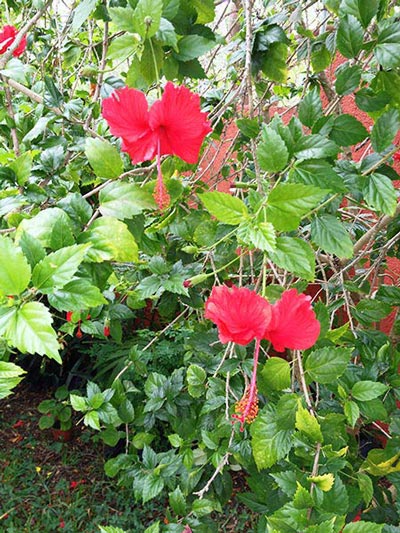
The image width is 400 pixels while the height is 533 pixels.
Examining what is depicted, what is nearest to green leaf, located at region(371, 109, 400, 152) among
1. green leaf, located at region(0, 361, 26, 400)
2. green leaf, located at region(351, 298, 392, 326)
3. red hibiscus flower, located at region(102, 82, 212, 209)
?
red hibiscus flower, located at region(102, 82, 212, 209)

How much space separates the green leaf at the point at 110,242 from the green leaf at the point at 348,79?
37cm

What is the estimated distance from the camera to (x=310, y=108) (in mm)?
729

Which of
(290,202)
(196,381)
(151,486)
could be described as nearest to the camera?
(290,202)

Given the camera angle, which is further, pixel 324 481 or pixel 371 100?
pixel 371 100

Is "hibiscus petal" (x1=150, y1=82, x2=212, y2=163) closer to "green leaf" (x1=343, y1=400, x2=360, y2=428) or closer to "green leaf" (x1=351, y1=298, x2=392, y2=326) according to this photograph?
"green leaf" (x1=343, y1=400, x2=360, y2=428)

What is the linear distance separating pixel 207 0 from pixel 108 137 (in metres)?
0.45

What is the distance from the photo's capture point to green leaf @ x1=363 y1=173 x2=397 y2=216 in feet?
2.32

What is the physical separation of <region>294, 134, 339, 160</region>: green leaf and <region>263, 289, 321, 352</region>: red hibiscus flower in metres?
0.19

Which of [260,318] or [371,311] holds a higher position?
[260,318]

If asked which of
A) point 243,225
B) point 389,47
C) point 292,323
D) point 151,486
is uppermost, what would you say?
point 389,47

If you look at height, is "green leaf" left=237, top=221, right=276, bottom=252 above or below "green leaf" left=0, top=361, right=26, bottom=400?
above

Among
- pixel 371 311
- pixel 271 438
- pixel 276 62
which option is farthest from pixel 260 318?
pixel 371 311

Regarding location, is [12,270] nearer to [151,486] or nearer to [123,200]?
[123,200]

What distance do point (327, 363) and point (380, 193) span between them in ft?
0.83
